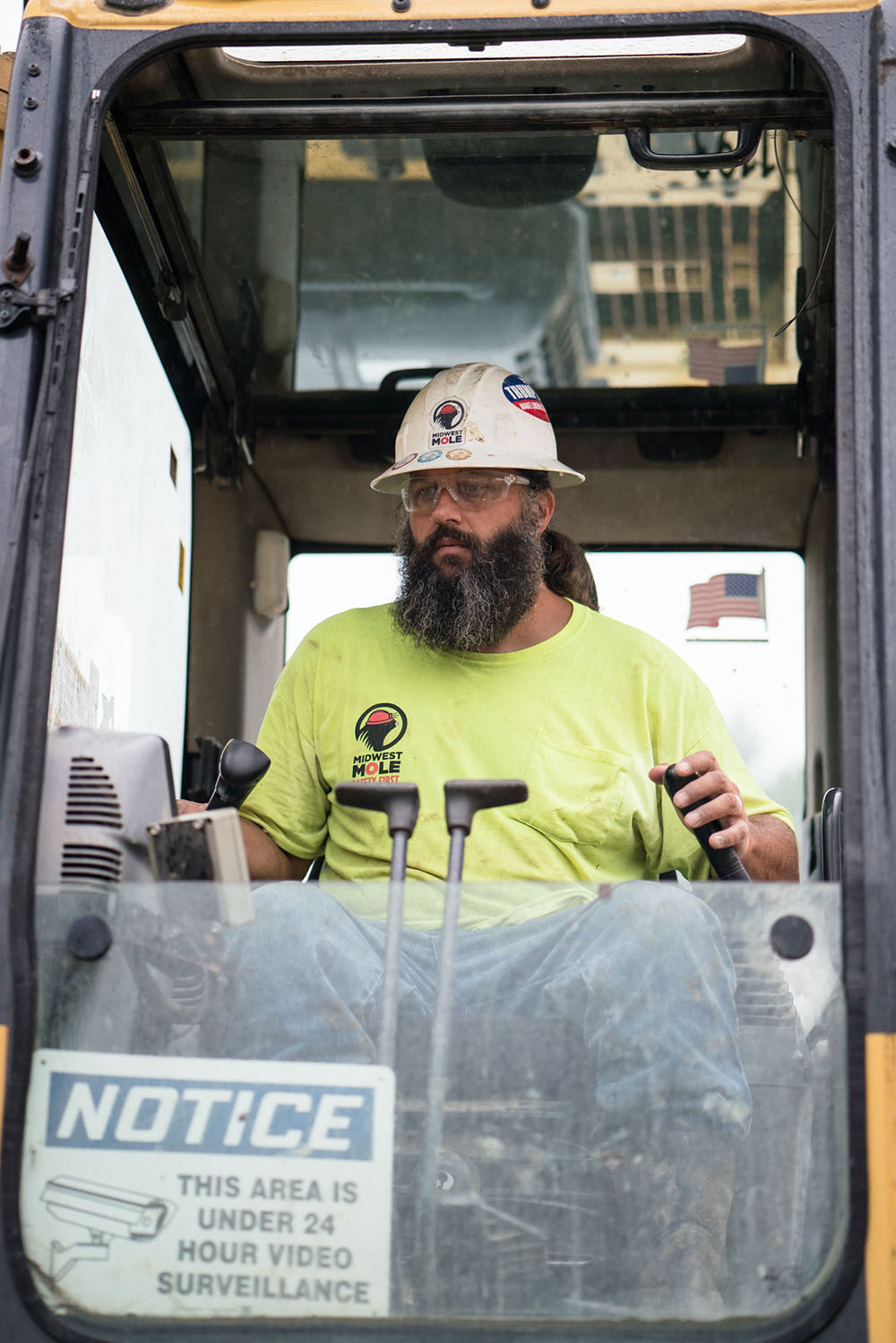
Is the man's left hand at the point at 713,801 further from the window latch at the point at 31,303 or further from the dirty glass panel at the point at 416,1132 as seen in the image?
the window latch at the point at 31,303

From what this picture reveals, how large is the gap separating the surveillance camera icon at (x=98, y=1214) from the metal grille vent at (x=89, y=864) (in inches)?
13.2

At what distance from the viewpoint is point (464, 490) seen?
2.89 m

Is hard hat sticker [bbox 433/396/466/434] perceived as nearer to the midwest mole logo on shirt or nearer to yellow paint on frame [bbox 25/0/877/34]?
the midwest mole logo on shirt

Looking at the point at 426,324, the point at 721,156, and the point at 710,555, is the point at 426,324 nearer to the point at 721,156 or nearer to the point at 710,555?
the point at 710,555

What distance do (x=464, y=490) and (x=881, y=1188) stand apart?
1653mm

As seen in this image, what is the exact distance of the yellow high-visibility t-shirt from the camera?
2.47 metres

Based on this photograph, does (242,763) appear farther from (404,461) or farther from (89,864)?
(404,461)

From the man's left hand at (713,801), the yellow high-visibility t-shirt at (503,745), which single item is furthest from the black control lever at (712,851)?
the yellow high-visibility t-shirt at (503,745)

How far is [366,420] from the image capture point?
12.3 ft

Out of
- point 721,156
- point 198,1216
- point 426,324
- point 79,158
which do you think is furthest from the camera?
point 426,324

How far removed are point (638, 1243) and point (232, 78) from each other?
5.67ft

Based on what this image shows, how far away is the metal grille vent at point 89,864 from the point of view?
5.67ft

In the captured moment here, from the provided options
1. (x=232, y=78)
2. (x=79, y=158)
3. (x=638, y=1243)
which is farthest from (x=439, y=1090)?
(x=232, y=78)

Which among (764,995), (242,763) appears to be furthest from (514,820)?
(764,995)
